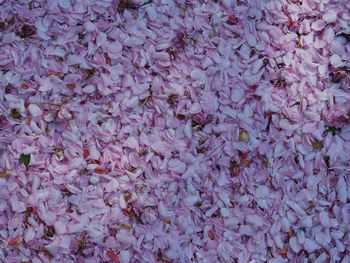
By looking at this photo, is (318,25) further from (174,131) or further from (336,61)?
(174,131)

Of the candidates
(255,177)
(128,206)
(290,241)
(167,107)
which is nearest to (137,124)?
(167,107)

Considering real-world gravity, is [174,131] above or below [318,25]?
below

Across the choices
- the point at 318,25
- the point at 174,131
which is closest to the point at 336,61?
the point at 318,25

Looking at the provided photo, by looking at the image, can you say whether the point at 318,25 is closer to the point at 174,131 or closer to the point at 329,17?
the point at 329,17

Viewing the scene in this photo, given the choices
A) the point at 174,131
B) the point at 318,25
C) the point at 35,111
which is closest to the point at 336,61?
the point at 318,25

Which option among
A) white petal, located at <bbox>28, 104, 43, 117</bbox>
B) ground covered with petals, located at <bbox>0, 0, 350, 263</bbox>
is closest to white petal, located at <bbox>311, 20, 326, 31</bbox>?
ground covered with petals, located at <bbox>0, 0, 350, 263</bbox>

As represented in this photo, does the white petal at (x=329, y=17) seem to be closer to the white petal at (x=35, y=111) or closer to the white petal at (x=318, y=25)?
the white petal at (x=318, y=25)

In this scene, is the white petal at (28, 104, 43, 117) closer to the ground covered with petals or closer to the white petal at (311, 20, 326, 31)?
the ground covered with petals

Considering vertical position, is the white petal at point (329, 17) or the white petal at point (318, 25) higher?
the white petal at point (329, 17)

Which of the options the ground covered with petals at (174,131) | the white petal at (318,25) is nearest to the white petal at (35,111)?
the ground covered with petals at (174,131)
